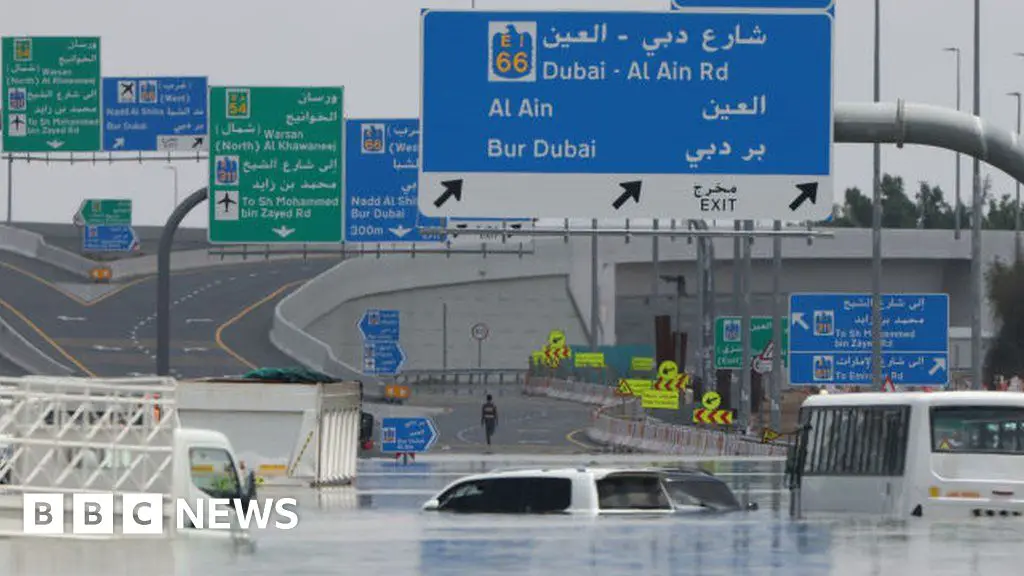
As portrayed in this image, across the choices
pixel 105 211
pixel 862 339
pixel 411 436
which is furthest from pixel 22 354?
pixel 862 339

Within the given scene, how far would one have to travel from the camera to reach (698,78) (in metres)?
28.1

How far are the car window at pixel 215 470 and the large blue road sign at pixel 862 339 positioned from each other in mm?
17737

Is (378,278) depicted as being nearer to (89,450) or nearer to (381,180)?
(381,180)

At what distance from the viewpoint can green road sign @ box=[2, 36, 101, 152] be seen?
65.3 meters

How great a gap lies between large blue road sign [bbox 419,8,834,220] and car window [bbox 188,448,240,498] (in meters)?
5.88

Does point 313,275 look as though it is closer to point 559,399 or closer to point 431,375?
point 431,375

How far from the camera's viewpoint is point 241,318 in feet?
367

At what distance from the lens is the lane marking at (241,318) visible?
96581 millimetres

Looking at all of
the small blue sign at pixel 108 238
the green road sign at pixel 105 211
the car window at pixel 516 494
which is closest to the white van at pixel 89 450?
the car window at pixel 516 494

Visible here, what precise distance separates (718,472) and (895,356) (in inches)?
185

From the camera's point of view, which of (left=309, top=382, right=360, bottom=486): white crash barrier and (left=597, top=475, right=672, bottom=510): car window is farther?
(left=309, top=382, right=360, bottom=486): white crash barrier

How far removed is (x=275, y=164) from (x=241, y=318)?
61101 mm

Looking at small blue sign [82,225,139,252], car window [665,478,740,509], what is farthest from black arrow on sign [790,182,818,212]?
small blue sign [82,225,139,252]

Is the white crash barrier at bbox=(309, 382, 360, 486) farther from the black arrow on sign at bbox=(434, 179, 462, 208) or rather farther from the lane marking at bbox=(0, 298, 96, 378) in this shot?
the lane marking at bbox=(0, 298, 96, 378)
